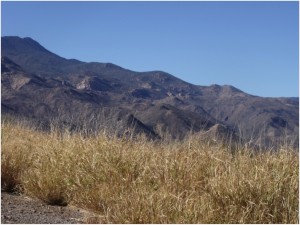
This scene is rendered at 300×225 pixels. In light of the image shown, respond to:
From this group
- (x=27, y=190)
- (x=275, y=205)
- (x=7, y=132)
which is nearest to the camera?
(x=275, y=205)

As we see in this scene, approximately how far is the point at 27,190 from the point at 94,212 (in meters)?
1.25

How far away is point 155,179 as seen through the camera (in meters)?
6.59

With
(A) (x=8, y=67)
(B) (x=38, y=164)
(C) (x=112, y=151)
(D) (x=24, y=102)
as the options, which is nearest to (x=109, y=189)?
(C) (x=112, y=151)

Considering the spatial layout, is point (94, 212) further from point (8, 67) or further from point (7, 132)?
point (8, 67)

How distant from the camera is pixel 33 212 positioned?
643cm

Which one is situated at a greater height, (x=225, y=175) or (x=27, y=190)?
(x=225, y=175)

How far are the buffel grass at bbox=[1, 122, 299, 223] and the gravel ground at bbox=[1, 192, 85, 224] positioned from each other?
0.14 metres

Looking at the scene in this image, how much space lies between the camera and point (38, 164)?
24.7 feet

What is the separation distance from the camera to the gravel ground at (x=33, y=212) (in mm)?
5988

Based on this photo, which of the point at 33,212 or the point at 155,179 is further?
the point at 155,179

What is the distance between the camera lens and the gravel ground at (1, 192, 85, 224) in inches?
236

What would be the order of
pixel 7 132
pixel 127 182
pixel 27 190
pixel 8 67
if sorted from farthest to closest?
pixel 8 67 < pixel 7 132 < pixel 27 190 < pixel 127 182

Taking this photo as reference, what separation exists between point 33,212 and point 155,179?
4.62 feet

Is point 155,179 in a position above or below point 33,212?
above
